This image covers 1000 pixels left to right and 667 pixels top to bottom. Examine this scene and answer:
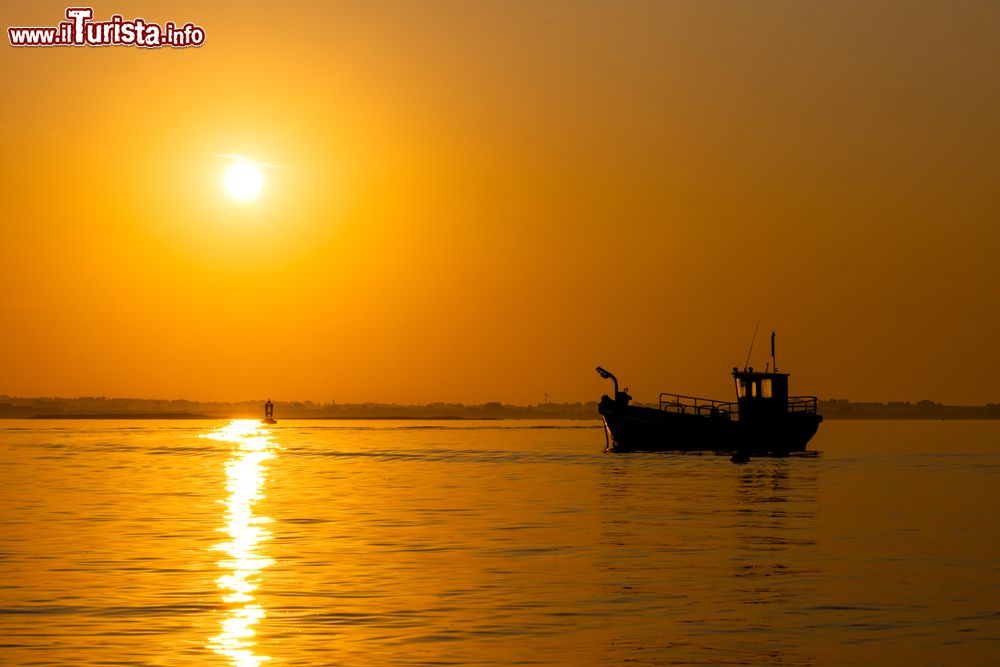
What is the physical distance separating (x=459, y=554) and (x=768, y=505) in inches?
848

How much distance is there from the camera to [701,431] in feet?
310

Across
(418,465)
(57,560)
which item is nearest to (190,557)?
(57,560)

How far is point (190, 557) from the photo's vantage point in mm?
34531

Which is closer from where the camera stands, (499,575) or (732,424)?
(499,575)

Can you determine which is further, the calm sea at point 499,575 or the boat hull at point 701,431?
the boat hull at point 701,431

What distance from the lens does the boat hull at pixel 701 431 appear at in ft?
299

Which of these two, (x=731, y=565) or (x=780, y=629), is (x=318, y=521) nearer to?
(x=731, y=565)

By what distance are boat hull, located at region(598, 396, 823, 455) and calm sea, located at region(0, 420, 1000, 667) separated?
24972 millimetres

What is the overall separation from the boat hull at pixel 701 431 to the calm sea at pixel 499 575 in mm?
24972

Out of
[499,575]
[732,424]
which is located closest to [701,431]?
[732,424]

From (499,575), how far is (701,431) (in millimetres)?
64347

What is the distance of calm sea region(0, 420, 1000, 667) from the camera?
22406 millimetres

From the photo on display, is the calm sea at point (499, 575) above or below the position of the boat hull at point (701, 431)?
below

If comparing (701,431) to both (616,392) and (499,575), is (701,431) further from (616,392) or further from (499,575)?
(499,575)
